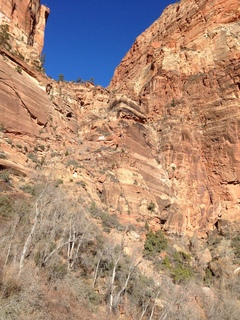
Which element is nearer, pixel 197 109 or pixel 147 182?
pixel 147 182

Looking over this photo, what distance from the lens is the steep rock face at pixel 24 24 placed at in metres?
36.7

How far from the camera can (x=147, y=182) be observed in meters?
32.3

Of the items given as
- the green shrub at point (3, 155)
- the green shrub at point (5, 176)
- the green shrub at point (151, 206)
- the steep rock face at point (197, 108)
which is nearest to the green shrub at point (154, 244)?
the green shrub at point (151, 206)

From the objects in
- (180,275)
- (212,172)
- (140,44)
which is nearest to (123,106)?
(212,172)

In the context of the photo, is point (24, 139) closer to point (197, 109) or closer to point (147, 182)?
point (147, 182)

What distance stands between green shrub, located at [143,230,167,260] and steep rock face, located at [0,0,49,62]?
24088 mm

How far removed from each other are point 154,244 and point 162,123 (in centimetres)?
1984

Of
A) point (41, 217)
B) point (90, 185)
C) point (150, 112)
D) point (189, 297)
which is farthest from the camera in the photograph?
point (150, 112)

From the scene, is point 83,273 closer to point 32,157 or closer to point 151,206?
point 32,157

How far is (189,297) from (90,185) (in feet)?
38.3

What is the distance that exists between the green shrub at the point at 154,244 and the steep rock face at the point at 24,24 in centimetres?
2409

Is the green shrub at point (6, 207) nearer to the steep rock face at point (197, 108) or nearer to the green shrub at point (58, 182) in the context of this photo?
the green shrub at point (58, 182)

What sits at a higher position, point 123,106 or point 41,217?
point 123,106

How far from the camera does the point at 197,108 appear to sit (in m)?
39.8
